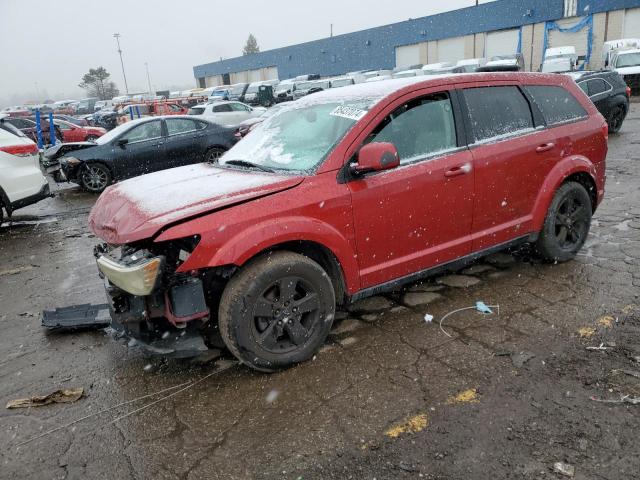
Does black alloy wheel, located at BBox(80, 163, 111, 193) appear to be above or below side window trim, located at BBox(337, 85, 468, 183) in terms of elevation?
below

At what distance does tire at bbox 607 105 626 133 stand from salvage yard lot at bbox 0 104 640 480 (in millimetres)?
9295

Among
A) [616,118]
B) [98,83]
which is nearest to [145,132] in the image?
[616,118]

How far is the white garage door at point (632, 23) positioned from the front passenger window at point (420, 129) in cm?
3485

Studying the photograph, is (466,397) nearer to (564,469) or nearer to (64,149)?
(564,469)

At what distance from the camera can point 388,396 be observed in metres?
2.89

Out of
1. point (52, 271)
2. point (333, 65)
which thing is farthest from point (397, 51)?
point (52, 271)

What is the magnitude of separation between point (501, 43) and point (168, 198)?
40.1 metres

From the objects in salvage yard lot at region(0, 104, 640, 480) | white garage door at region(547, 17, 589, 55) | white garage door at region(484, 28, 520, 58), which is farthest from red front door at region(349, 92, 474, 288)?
white garage door at region(484, 28, 520, 58)

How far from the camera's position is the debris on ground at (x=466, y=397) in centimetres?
280

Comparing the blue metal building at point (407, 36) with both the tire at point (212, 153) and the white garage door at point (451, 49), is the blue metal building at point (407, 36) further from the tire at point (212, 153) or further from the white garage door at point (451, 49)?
the tire at point (212, 153)

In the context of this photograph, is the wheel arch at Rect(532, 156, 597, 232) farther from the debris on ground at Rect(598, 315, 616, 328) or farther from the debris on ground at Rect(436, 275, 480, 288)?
the debris on ground at Rect(598, 315, 616, 328)

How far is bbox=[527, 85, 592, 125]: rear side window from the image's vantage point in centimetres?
437

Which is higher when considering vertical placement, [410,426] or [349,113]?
[349,113]

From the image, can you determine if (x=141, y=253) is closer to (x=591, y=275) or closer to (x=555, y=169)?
(x=555, y=169)
